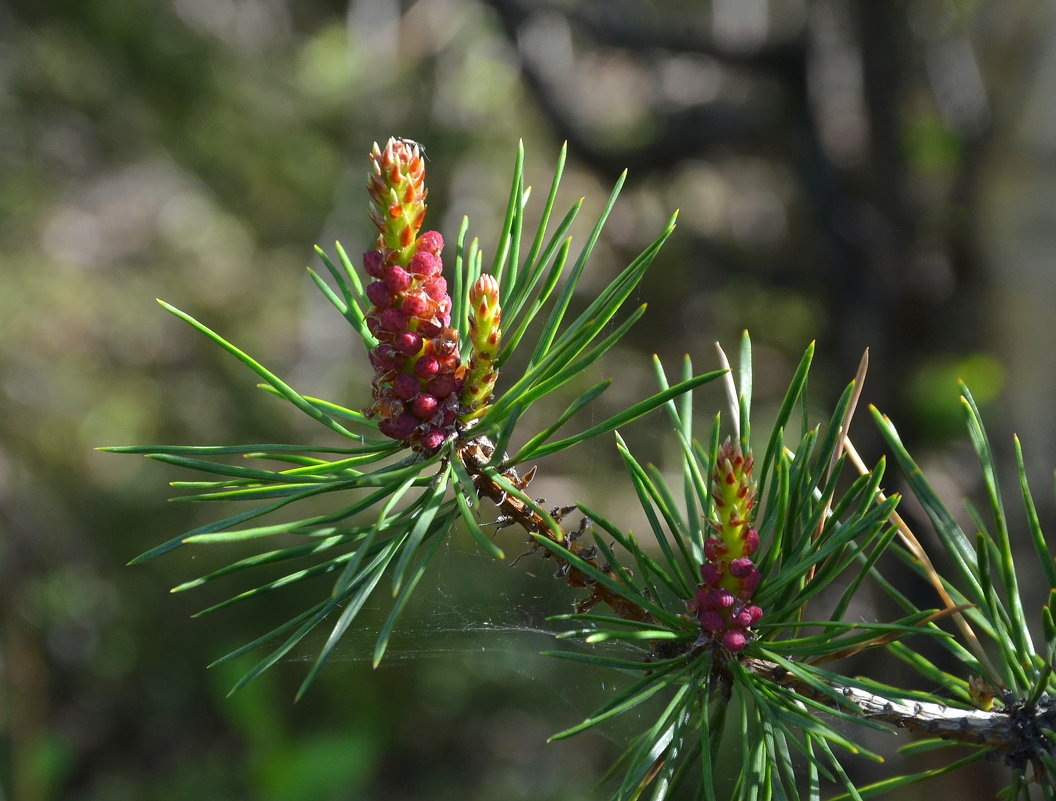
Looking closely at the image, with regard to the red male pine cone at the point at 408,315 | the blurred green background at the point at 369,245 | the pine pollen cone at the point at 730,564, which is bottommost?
the blurred green background at the point at 369,245

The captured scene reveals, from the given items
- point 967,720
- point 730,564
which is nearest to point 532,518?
point 730,564

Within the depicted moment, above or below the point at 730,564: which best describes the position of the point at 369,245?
below

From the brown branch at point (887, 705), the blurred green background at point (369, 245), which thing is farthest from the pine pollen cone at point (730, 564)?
the blurred green background at point (369, 245)

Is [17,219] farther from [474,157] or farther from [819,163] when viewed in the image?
[819,163]

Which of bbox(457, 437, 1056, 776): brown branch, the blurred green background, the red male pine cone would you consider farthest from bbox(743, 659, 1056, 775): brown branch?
the blurred green background

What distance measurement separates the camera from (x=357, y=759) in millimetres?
1279

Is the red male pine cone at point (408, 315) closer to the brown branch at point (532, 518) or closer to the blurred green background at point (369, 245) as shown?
the brown branch at point (532, 518)

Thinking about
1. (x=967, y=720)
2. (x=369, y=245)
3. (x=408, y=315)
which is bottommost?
(x=369, y=245)

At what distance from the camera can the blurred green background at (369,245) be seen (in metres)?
1.60

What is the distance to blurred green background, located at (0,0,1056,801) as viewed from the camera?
160 centimetres

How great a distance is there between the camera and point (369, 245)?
2.23 metres

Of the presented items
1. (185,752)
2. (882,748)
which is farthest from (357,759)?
(882,748)

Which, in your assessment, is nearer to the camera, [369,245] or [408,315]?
[408,315]

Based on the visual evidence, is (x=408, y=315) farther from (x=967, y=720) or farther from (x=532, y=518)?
(x=967, y=720)
